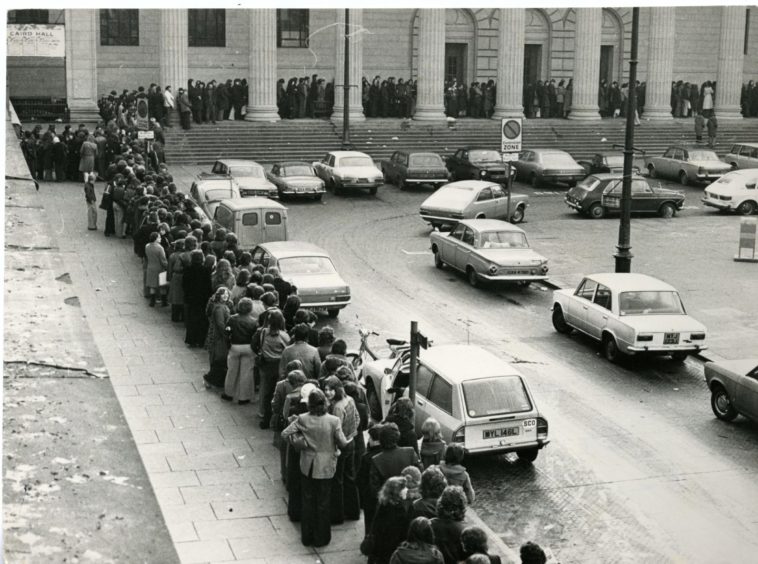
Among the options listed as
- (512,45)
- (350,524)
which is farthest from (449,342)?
(512,45)

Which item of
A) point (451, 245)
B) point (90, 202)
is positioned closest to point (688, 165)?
point (451, 245)

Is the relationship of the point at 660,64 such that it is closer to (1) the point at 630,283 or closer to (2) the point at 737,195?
(2) the point at 737,195

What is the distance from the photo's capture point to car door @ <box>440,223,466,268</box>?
Result: 28.7m

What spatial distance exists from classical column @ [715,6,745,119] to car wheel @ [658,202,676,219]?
18605 mm

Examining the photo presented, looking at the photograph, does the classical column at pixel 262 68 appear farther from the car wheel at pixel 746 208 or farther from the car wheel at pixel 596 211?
the car wheel at pixel 746 208

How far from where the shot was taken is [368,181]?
133 ft

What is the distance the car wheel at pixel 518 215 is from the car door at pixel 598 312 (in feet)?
44.2

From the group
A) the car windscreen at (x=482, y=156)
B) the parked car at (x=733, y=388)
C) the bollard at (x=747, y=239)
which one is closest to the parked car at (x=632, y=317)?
the parked car at (x=733, y=388)

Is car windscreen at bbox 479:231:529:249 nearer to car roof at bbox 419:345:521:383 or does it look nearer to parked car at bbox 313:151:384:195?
car roof at bbox 419:345:521:383

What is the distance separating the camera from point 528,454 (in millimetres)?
16297

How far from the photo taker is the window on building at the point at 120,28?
178ft

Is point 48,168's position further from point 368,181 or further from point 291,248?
point 291,248

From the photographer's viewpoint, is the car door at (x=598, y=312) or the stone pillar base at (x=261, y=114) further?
the stone pillar base at (x=261, y=114)

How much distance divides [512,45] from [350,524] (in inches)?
1621
